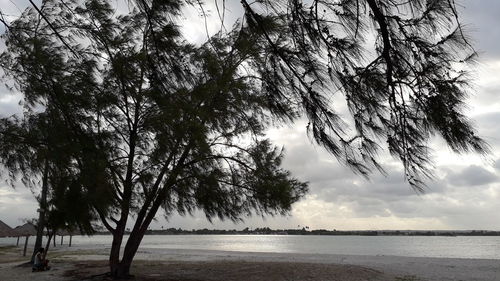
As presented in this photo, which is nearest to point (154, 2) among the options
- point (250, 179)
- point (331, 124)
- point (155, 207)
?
point (331, 124)

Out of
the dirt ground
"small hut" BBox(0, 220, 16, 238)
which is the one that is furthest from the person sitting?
"small hut" BBox(0, 220, 16, 238)

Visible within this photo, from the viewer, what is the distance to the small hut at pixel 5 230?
37375mm

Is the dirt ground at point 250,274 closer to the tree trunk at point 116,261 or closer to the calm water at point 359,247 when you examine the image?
the tree trunk at point 116,261

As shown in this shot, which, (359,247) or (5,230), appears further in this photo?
(359,247)

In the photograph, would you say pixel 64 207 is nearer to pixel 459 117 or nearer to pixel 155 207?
pixel 155 207

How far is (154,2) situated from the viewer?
352 centimetres

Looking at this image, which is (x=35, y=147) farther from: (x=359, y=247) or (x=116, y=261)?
(x=359, y=247)

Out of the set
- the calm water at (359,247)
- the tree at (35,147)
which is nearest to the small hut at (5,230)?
the calm water at (359,247)

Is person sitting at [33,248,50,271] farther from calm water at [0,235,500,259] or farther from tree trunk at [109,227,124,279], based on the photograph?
calm water at [0,235,500,259]

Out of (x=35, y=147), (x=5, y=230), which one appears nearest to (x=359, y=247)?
(x=5, y=230)

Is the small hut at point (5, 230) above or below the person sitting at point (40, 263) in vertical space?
above

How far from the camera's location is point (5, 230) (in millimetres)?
38062

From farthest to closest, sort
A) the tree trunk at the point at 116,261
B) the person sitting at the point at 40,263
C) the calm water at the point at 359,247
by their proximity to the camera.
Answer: the calm water at the point at 359,247 → the person sitting at the point at 40,263 → the tree trunk at the point at 116,261

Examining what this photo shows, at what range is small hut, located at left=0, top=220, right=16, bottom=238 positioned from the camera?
37.4 m
